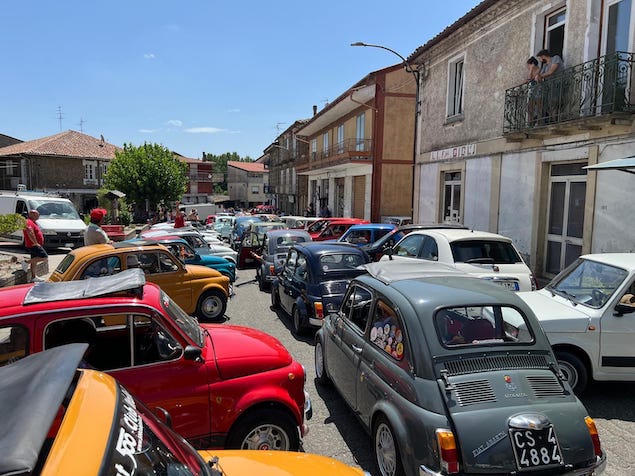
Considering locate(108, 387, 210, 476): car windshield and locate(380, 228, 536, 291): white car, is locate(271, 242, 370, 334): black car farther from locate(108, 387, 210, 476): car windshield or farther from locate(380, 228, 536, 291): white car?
locate(108, 387, 210, 476): car windshield

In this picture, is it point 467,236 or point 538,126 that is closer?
point 467,236

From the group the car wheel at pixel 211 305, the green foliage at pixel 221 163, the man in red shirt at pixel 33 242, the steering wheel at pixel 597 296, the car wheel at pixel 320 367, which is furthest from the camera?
the green foliage at pixel 221 163

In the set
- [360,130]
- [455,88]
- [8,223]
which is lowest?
[8,223]

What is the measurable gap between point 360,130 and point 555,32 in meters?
14.8

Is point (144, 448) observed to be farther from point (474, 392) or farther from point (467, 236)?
point (467, 236)

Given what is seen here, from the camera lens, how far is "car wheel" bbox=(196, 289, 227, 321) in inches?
328

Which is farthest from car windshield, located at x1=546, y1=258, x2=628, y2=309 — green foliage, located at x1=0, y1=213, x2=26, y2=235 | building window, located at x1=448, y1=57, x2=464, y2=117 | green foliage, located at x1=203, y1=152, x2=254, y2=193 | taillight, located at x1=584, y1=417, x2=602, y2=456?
green foliage, located at x1=203, y1=152, x2=254, y2=193

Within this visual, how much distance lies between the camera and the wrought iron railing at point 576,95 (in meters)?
8.74

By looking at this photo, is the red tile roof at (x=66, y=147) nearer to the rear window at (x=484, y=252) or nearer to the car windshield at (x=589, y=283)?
the rear window at (x=484, y=252)

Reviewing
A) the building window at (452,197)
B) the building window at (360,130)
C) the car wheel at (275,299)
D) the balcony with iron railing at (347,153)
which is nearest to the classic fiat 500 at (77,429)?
the car wheel at (275,299)

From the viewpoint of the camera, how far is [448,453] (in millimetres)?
2822

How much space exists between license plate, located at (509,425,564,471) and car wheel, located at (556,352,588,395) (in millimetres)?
2414

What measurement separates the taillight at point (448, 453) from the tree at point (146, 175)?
36541 millimetres

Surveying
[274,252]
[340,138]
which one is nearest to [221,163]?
[340,138]
